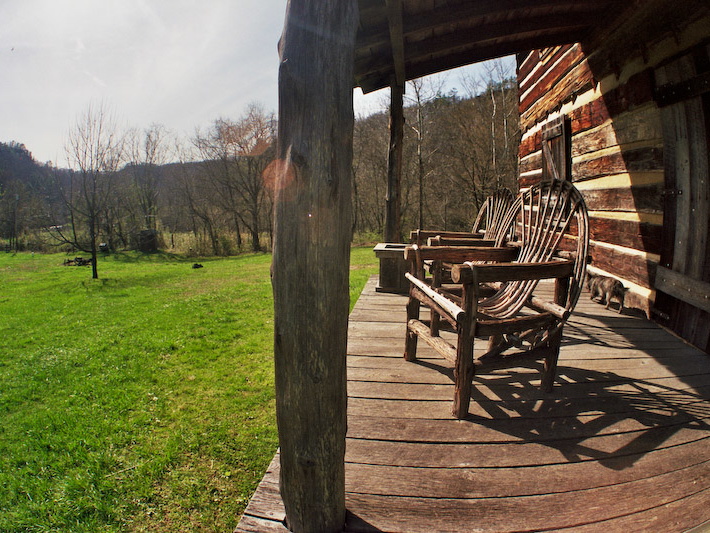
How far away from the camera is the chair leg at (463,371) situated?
2.01 meters

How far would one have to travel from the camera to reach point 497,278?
6.69 feet

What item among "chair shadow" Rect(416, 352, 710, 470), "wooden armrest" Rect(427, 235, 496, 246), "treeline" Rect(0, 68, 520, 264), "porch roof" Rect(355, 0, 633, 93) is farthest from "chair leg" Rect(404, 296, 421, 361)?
"treeline" Rect(0, 68, 520, 264)

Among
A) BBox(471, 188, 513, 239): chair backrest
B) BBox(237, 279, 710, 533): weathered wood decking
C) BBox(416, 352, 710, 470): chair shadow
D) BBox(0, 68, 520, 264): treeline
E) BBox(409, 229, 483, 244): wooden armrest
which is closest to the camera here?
BBox(237, 279, 710, 533): weathered wood decking

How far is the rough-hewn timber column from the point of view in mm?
1188

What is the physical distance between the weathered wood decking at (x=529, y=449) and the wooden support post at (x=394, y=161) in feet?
11.3

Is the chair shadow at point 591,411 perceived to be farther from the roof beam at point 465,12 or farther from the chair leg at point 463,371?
the roof beam at point 465,12

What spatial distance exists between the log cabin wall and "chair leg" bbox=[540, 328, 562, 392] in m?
1.73

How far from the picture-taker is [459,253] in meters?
2.80

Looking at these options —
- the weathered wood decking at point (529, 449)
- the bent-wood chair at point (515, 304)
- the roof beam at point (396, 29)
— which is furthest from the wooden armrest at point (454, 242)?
the roof beam at point (396, 29)

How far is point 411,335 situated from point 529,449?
Result: 3.89 ft

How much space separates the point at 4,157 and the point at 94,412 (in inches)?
2124

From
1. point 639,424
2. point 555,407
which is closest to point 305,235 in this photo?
point 555,407

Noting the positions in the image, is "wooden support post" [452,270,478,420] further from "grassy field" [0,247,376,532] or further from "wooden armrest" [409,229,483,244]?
"wooden armrest" [409,229,483,244]

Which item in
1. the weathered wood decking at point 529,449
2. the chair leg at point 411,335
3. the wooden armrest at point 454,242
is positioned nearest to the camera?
the weathered wood decking at point 529,449
